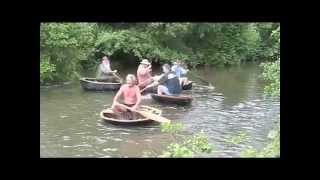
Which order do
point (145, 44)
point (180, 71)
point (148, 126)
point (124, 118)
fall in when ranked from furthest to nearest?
point (145, 44) → point (180, 71) → point (124, 118) → point (148, 126)

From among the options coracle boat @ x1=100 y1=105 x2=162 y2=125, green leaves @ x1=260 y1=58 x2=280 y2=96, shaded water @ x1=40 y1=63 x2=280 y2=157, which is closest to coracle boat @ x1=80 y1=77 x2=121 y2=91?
shaded water @ x1=40 y1=63 x2=280 y2=157

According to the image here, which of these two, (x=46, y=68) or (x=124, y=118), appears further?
(x=46, y=68)

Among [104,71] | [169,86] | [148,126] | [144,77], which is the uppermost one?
[104,71]

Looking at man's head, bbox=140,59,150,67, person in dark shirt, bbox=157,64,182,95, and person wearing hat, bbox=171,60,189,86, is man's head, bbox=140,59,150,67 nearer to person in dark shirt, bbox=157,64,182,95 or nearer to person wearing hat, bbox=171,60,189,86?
person wearing hat, bbox=171,60,189,86

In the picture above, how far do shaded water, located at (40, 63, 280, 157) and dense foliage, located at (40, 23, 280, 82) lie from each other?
424 mm

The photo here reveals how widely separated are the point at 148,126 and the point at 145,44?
4.17 metres

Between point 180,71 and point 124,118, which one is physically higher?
point 180,71

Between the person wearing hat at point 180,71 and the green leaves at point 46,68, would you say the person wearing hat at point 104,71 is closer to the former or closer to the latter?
the green leaves at point 46,68

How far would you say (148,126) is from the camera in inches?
307

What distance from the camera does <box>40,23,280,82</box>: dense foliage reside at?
1015cm

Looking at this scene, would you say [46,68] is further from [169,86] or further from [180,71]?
[180,71]

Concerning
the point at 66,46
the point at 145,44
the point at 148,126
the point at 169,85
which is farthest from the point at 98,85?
the point at 148,126
